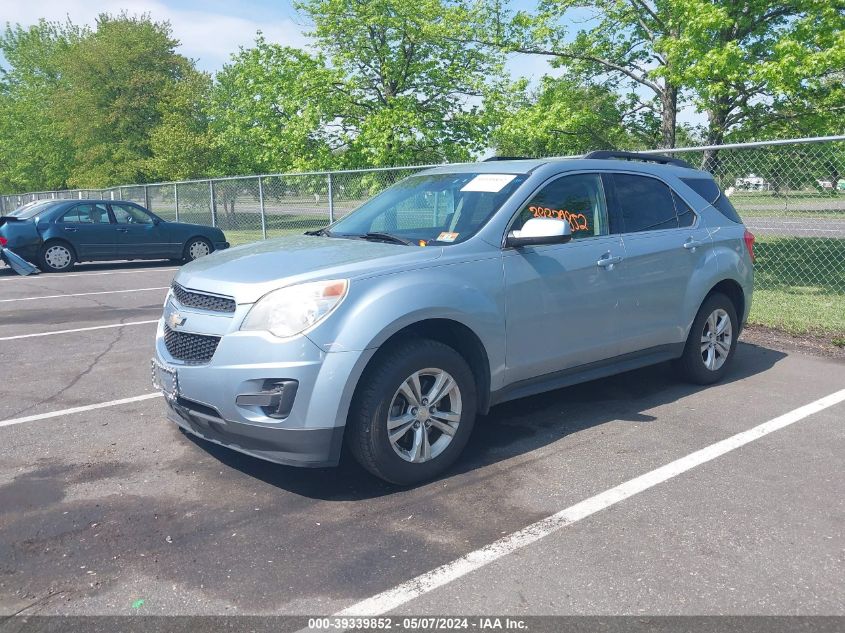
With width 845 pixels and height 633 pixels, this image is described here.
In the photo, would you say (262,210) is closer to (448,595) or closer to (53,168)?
(448,595)

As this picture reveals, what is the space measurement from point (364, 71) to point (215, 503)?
22408mm

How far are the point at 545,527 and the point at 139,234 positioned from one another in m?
15.0

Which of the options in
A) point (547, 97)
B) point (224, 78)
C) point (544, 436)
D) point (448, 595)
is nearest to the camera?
point (448, 595)

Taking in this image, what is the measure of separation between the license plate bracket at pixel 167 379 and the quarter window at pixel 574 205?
2.22 m

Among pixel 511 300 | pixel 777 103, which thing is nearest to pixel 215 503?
pixel 511 300

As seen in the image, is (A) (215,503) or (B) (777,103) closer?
(A) (215,503)

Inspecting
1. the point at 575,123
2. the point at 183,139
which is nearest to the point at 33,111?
the point at 183,139

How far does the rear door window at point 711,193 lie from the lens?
6156 millimetres

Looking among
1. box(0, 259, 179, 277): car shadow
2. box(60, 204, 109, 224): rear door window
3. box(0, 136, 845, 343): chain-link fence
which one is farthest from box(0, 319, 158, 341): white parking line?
box(60, 204, 109, 224): rear door window

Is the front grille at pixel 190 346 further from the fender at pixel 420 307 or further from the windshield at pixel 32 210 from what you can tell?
the windshield at pixel 32 210

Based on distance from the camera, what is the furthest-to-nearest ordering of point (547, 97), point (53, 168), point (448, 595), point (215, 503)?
1. point (53, 168)
2. point (547, 97)
3. point (215, 503)
4. point (448, 595)

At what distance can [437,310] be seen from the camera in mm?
4090

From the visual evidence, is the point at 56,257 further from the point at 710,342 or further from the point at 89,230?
the point at 710,342

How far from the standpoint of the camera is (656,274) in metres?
5.46
